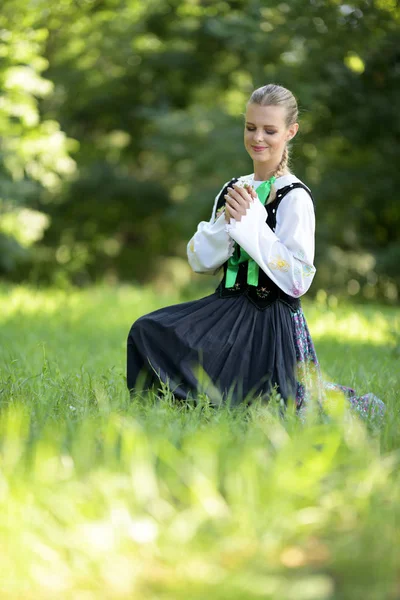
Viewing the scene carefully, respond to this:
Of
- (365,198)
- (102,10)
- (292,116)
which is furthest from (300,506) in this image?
(365,198)

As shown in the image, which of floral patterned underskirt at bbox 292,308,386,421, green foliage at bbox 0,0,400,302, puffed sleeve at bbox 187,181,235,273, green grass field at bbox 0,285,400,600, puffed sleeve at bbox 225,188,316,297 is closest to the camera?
green grass field at bbox 0,285,400,600

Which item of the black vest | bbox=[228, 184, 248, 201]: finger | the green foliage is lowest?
the black vest

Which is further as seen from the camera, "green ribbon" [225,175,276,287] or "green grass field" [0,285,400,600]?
"green ribbon" [225,175,276,287]

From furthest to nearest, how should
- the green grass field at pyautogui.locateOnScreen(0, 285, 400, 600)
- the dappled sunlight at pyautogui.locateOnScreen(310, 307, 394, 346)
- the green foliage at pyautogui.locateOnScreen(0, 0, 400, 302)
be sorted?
the green foliage at pyautogui.locateOnScreen(0, 0, 400, 302) → the dappled sunlight at pyautogui.locateOnScreen(310, 307, 394, 346) → the green grass field at pyautogui.locateOnScreen(0, 285, 400, 600)

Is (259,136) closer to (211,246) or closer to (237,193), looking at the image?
(237,193)

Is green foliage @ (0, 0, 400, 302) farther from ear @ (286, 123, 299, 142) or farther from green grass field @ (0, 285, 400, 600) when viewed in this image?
green grass field @ (0, 285, 400, 600)

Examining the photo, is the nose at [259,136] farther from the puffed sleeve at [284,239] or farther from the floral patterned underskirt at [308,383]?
the floral patterned underskirt at [308,383]

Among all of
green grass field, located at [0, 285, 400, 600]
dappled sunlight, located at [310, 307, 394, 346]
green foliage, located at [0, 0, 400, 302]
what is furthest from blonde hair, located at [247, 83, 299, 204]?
dappled sunlight, located at [310, 307, 394, 346]

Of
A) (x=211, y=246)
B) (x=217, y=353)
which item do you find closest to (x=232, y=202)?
(x=211, y=246)

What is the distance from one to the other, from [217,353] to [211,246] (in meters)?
0.49

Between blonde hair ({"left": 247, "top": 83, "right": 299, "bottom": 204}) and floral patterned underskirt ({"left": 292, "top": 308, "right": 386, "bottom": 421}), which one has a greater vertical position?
blonde hair ({"left": 247, "top": 83, "right": 299, "bottom": 204})

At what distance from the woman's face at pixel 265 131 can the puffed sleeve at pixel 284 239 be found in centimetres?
22

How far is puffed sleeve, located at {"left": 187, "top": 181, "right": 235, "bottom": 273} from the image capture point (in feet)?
11.0

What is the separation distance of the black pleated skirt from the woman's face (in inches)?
25.1
